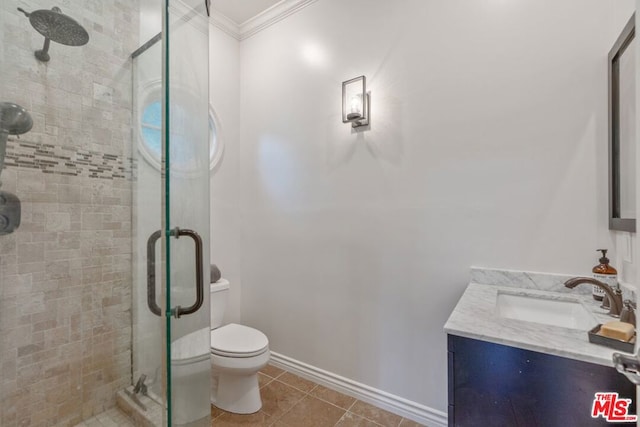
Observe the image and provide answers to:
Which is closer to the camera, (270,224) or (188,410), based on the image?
(188,410)

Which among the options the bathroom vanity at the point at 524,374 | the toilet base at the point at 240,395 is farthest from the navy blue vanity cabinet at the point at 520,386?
the toilet base at the point at 240,395

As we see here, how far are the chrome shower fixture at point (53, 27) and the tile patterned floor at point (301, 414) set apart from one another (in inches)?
74.8

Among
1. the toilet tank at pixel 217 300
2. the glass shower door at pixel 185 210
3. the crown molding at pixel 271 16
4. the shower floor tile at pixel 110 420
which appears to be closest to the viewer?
the glass shower door at pixel 185 210

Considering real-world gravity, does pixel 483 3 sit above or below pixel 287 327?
above

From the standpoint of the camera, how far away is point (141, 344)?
158 centimetres

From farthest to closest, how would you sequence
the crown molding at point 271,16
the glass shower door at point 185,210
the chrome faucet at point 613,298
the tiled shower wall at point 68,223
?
1. the crown molding at point 271,16
2. the tiled shower wall at point 68,223
3. the chrome faucet at point 613,298
4. the glass shower door at point 185,210

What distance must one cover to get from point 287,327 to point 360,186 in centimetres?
124

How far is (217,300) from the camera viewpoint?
216 centimetres

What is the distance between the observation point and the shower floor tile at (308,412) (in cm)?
172

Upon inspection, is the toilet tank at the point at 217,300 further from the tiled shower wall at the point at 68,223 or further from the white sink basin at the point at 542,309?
the white sink basin at the point at 542,309

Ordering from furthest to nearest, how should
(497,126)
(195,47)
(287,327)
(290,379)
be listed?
(287,327) < (290,379) < (497,126) < (195,47)

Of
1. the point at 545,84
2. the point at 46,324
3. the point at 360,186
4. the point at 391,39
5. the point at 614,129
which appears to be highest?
the point at 391,39

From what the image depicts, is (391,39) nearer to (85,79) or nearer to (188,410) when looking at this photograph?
(85,79)

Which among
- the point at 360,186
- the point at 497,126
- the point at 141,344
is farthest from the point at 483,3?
the point at 141,344
